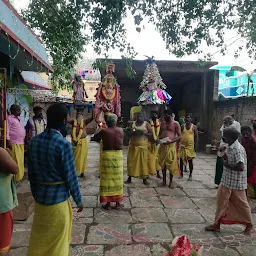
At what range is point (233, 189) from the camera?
3.70 metres

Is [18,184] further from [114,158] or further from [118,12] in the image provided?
[118,12]

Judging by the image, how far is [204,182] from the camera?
668cm

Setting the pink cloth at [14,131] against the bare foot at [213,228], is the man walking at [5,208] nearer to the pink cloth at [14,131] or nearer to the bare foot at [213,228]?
the bare foot at [213,228]

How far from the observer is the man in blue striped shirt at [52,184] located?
2.41 metres

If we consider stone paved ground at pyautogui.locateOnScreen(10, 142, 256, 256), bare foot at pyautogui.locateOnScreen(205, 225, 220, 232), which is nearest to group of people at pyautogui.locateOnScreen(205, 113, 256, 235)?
bare foot at pyautogui.locateOnScreen(205, 225, 220, 232)

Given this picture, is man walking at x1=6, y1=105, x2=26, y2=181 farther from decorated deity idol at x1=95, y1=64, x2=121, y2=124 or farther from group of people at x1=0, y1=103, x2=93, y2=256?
group of people at x1=0, y1=103, x2=93, y2=256

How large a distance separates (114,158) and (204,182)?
316cm

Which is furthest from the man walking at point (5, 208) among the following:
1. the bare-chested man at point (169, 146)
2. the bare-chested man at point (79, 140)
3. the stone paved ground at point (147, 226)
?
the bare-chested man at point (169, 146)

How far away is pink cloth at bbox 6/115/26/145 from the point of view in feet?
18.4

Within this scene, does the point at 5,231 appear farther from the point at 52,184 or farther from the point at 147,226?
the point at 147,226

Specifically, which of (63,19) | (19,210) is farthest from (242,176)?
(63,19)

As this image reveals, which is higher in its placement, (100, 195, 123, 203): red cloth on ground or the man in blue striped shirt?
the man in blue striped shirt

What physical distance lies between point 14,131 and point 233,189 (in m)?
4.56

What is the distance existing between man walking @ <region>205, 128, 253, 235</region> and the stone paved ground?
0.73 feet
